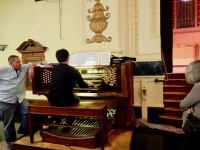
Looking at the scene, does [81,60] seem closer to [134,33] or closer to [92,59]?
[92,59]

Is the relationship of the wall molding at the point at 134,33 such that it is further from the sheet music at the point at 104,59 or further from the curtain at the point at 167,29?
the sheet music at the point at 104,59

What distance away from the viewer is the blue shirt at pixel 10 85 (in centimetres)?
298

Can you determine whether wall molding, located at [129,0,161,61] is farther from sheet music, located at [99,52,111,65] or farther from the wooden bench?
the wooden bench

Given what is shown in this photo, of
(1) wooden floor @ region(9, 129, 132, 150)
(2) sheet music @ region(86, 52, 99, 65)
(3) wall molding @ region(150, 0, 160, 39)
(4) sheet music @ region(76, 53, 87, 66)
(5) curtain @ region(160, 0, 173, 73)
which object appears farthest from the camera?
(5) curtain @ region(160, 0, 173, 73)

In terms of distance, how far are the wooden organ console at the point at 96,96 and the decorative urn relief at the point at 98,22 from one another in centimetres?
105

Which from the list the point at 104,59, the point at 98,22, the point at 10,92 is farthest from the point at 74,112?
the point at 98,22

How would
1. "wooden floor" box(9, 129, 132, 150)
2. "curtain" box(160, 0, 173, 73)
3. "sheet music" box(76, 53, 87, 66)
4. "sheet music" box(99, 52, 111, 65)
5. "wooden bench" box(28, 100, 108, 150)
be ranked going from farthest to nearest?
"curtain" box(160, 0, 173, 73)
"sheet music" box(76, 53, 87, 66)
"sheet music" box(99, 52, 111, 65)
"wooden floor" box(9, 129, 132, 150)
"wooden bench" box(28, 100, 108, 150)

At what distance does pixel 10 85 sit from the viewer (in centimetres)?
303

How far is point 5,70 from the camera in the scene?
3006mm

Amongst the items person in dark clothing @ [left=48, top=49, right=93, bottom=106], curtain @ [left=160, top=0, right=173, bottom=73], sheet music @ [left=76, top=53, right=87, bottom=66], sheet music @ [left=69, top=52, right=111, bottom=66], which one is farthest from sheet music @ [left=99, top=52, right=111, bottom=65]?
curtain @ [left=160, top=0, right=173, bottom=73]

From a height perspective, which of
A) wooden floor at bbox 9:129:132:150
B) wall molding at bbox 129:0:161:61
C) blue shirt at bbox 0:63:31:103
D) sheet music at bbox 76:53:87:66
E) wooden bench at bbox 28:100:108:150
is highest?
wall molding at bbox 129:0:161:61

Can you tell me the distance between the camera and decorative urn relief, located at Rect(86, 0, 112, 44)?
12.7 feet

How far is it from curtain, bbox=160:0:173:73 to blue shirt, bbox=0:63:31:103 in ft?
11.0

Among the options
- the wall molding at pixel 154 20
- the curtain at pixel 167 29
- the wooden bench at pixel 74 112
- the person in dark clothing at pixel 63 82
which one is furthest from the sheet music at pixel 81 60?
the curtain at pixel 167 29
